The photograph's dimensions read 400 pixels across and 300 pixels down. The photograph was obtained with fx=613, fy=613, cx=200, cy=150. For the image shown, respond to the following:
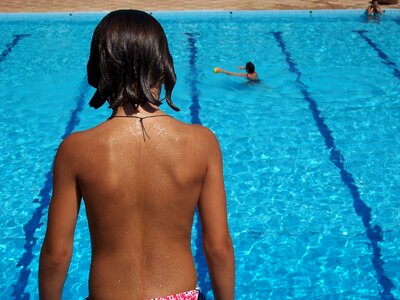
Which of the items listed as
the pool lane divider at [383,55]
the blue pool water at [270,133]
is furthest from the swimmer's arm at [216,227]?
the pool lane divider at [383,55]

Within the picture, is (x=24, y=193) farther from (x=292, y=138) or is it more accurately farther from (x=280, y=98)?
(x=280, y=98)

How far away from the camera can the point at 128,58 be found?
146 centimetres

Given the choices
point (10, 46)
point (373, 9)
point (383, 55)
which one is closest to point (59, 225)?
point (383, 55)

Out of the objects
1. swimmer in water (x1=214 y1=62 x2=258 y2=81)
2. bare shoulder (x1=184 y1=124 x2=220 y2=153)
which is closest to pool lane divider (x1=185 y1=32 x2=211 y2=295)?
swimmer in water (x1=214 y1=62 x2=258 y2=81)

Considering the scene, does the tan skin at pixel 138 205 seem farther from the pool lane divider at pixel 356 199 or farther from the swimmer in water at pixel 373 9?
the swimmer in water at pixel 373 9

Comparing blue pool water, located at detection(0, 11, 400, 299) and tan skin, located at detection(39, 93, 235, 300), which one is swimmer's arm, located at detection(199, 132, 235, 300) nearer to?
tan skin, located at detection(39, 93, 235, 300)

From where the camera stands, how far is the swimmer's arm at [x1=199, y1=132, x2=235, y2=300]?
5.19 ft

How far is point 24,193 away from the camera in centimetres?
518

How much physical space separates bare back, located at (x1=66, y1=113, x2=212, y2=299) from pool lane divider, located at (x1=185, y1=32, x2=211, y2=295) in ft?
2.20

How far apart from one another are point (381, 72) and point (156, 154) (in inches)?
281

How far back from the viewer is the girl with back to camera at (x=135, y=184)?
1468mm

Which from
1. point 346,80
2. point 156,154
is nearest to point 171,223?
point 156,154

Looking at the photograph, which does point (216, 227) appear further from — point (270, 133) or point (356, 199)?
point (270, 133)

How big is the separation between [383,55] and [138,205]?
7916mm
